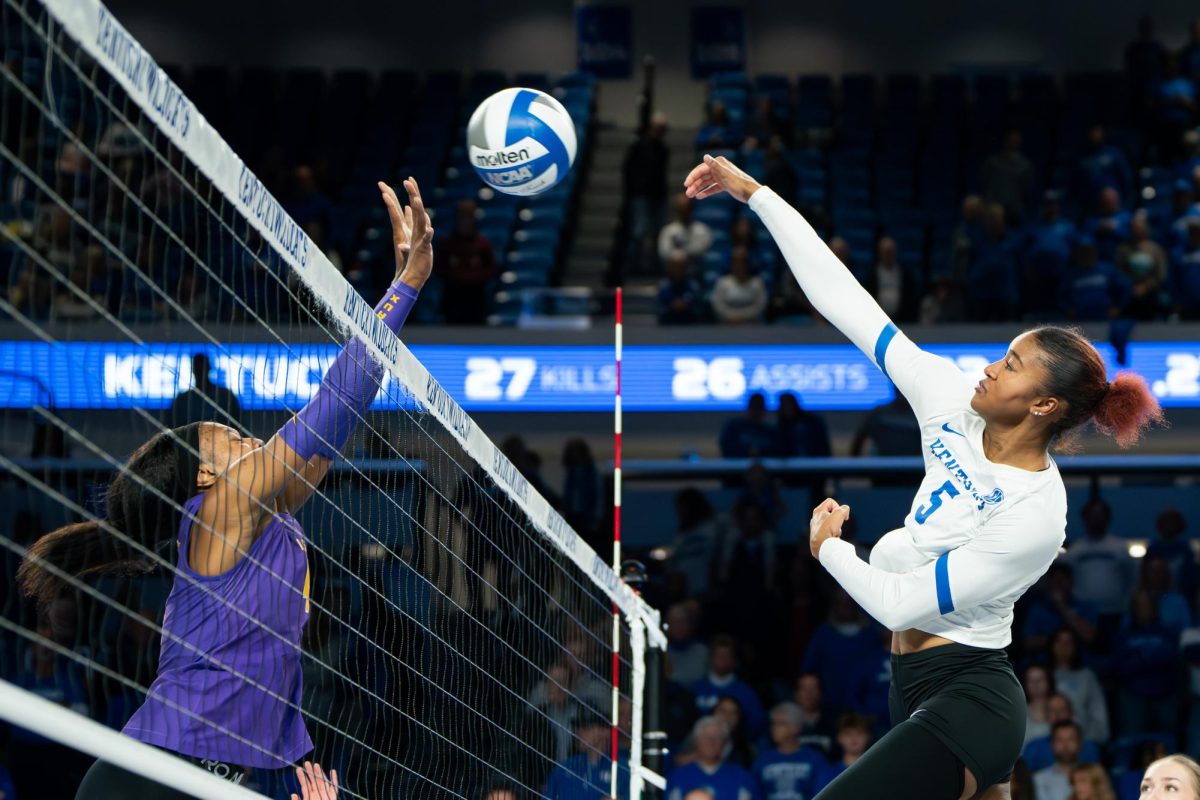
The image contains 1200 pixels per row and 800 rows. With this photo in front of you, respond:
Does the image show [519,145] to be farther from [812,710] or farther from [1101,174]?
[1101,174]

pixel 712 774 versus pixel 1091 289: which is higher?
pixel 1091 289

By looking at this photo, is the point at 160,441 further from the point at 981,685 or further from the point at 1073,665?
the point at 1073,665

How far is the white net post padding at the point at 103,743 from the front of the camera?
2.39 metres

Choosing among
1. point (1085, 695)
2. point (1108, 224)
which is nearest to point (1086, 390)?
point (1085, 695)

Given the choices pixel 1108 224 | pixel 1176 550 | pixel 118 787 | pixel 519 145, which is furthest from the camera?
pixel 1108 224

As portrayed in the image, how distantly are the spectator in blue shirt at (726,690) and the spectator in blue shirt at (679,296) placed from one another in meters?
3.41

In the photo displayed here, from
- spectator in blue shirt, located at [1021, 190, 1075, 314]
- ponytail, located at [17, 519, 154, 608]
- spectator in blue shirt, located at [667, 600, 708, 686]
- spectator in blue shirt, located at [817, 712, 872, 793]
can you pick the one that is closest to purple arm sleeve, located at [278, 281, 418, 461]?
ponytail, located at [17, 519, 154, 608]

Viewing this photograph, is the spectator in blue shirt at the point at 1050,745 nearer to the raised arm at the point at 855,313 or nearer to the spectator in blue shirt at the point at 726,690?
the spectator in blue shirt at the point at 726,690

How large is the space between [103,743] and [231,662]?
1.02 metres

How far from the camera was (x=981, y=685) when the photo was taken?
391 cm

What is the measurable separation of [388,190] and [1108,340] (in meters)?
9.25

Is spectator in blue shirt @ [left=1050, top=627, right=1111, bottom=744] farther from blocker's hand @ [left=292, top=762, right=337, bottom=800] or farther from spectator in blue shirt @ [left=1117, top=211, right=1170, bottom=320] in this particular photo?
blocker's hand @ [left=292, top=762, right=337, bottom=800]

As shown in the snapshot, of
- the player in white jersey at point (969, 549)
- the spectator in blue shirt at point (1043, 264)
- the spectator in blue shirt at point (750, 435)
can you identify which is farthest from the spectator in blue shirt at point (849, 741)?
the player in white jersey at point (969, 549)

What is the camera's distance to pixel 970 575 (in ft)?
12.4
